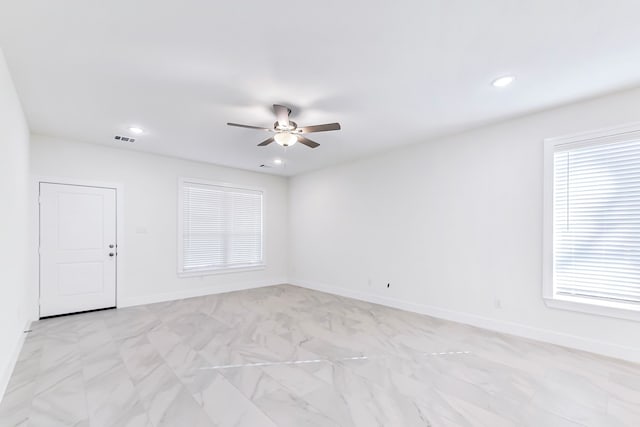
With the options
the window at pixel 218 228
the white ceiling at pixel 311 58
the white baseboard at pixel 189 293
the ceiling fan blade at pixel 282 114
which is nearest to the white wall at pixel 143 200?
the white baseboard at pixel 189 293

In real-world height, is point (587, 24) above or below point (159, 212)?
above

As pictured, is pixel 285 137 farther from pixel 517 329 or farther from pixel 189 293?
pixel 189 293

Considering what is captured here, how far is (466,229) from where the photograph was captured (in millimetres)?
4152

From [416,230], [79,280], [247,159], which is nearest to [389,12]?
[416,230]

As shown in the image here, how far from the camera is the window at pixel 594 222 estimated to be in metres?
2.94

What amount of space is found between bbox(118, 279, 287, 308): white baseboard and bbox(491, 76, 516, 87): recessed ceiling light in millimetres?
5727

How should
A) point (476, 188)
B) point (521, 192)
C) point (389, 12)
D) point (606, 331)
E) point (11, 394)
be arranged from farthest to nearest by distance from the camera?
point (476, 188) → point (521, 192) → point (606, 331) → point (11, 394) → point (389, 12)

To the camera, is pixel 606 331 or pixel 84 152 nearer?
pixel 606 331

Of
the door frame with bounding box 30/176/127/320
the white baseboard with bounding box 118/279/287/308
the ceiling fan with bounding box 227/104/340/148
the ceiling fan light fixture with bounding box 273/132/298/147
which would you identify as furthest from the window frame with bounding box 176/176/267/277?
the ceiling fan light fixture with bounding box 273/132/298/147

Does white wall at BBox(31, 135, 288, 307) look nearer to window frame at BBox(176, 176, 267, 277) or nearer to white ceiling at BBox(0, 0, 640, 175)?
window frame at BBox(176, 176, 267, 277)

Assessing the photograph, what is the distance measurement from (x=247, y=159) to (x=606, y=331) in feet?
18.3

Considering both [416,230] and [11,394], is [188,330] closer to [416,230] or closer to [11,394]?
[11,394]

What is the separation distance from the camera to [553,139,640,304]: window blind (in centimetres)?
294

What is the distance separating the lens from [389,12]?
192 centimetres
